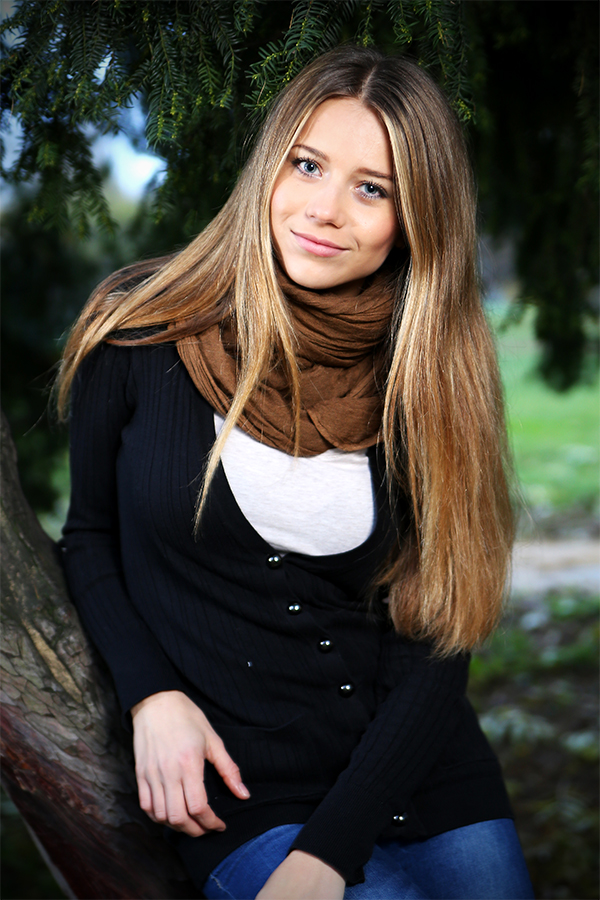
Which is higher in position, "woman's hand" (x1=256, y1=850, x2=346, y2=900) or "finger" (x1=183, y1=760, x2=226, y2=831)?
"finger" (x1=183, y1=760, x2=226, y2=831)

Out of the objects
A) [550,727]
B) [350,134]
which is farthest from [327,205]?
[550,727]

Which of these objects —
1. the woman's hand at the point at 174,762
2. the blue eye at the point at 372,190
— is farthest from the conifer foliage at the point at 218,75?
the woman's hand at the point at 174,762

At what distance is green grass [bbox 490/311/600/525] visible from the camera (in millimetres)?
6127

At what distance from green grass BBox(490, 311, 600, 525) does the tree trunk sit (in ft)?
14.2

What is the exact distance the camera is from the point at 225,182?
5.53 ft

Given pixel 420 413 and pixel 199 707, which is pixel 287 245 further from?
pixel 199 707

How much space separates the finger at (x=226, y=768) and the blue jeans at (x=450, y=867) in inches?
3.3

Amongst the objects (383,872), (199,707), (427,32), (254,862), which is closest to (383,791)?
(383,872)

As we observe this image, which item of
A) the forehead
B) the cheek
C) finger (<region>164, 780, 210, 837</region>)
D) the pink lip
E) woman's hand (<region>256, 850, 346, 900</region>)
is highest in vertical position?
the forehead

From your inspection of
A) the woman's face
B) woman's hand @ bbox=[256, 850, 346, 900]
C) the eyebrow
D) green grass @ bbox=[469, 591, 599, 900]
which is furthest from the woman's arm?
green grass @ bbox=[469, 591, 599, 900]

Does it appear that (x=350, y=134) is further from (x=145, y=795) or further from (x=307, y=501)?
(x=145, y=795)

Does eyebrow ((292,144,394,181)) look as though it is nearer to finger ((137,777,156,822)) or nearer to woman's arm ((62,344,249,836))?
woman's arm ((62,344,249,836))

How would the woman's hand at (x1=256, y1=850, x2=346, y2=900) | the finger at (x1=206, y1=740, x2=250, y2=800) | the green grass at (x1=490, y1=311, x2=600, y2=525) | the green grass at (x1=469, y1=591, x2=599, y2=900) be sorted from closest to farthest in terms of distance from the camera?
the woman's hand at (x1=256, y1=850, x2=346, y2=900) < the finger at (x1=206, y1=740, x2=250, y2=800) < the green grass at (x1=469, y1=591, x2=599, y2=900) < the green grass at (x1=490, y1=311, x2=600, y2=525)

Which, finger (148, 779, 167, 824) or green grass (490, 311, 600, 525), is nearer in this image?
finger (148, 779, 167, 824)
